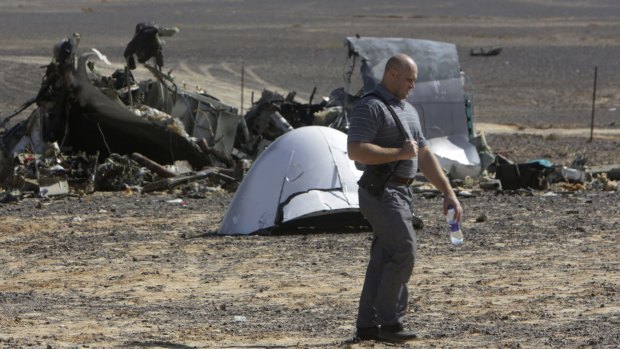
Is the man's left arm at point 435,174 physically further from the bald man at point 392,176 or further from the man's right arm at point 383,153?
the man's right arm at point 383,153

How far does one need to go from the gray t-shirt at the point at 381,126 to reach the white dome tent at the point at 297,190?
5.69 metres

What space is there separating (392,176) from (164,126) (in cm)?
1249

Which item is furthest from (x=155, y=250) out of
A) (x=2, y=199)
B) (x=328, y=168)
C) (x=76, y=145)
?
(x=76, y=145)

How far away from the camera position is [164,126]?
20.1 meters

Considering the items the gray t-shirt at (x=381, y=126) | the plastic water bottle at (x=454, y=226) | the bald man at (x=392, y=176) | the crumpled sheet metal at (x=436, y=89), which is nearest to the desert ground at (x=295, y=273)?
the bald man at (x=392, y=176)

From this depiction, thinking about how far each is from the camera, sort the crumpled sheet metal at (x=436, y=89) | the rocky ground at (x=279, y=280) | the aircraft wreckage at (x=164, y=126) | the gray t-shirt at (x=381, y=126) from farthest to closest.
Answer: the crumpled sheet metal at (x=436, y=89), the aircraft wreckage at (x=164, y=126), the rocky ground at (x=279, y=280), the gray t-shirt at (x=381, y=126)

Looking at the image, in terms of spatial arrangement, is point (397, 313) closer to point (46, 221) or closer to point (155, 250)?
point (155, 250)

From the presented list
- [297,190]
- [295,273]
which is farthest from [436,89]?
[295,273]

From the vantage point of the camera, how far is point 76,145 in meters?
20.1

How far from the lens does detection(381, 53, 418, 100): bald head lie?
7.85 metres

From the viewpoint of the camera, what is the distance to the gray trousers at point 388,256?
25.9 feet

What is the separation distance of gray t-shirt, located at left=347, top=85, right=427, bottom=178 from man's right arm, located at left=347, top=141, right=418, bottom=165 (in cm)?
7

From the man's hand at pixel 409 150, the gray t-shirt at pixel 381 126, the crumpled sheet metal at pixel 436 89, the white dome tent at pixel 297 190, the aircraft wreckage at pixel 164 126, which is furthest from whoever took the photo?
the crumpled sheet metal at pixel 436 89

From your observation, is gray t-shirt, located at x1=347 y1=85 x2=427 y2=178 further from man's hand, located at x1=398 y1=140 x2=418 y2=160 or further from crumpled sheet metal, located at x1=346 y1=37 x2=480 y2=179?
crumpled sheet metal, located at x1=346 y1=37 x2=480 y2=179
